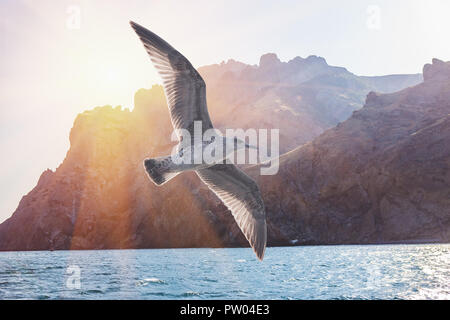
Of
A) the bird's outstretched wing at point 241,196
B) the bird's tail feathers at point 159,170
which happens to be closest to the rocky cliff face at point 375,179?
the bird's outstretched wing at point 241,196

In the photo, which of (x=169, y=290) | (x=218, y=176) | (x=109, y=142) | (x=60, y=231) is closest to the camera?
(x=218, y=176)

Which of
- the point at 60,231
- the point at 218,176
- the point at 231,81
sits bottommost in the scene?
the point at 60,231

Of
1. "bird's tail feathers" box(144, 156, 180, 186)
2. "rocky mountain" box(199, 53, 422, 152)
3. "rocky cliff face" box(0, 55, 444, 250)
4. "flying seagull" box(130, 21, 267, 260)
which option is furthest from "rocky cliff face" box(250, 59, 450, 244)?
"bird's tail feathers" box(144, 156, 180, 186)

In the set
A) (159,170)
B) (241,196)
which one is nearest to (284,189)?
(241,196)

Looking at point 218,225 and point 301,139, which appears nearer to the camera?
point 218,225

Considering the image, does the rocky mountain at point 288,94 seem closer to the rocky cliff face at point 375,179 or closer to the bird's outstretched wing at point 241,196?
the rocky cliff face at point 375,179

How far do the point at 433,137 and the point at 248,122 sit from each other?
5210 cm

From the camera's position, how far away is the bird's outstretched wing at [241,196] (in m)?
10.6

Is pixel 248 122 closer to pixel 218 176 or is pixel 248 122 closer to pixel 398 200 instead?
pixel 398 200

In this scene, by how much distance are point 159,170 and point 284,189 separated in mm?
67144

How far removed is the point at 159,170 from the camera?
9.14 m

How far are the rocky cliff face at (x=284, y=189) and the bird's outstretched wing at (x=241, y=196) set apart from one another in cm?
6252

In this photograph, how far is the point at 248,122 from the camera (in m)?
111

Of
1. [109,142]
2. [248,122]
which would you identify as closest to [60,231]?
[109,142]
